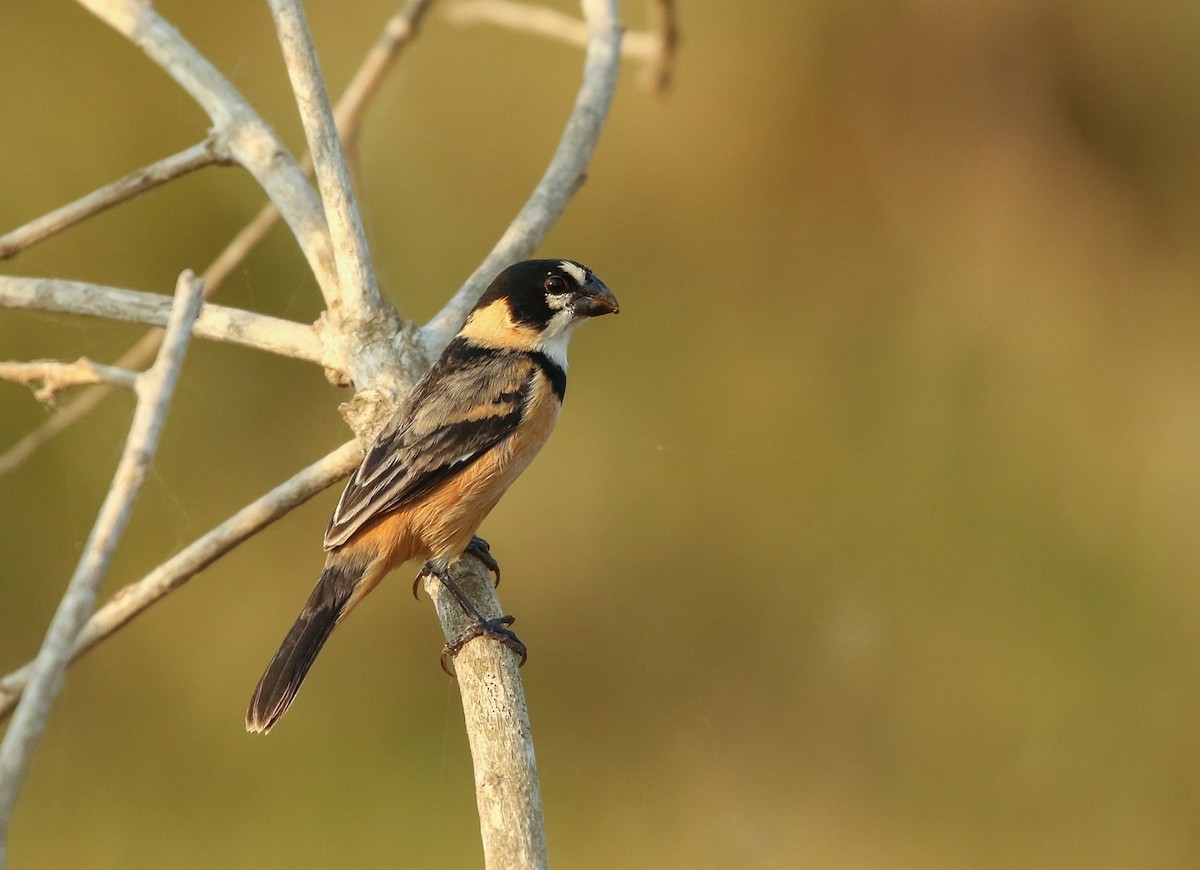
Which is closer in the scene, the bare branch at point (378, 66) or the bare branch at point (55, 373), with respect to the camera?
the bare branch at point (55, 373)

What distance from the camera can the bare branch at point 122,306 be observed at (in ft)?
9.51

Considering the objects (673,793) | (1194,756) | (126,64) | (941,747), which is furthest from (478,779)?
(126,64)

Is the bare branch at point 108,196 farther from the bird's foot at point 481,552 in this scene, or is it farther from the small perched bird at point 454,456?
the bird's foot at point 481,552

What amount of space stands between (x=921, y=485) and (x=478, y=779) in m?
3.56

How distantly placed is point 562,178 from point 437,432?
755 millimetres

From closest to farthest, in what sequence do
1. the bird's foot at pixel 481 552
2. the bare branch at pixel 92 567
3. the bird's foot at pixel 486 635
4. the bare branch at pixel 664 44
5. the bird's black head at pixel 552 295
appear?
the bare branch at pixel 92 567 → the bird's foot at pixel 486 635 → the bird's foot at pixel 481 552 → the bird's black head at pixel 552 295 → the bare branch at pixel 664 44

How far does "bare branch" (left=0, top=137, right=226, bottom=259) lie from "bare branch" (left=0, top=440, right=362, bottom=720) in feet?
2.90

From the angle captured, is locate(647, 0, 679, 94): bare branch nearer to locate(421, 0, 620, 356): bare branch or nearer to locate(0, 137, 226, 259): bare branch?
locate(421, 0, 620, 356): bare branch

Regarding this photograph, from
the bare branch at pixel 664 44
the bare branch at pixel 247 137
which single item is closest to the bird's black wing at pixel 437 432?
the bare branch at pixel 247 137

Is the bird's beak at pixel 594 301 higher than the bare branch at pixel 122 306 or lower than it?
higher

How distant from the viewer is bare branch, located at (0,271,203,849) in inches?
63.7

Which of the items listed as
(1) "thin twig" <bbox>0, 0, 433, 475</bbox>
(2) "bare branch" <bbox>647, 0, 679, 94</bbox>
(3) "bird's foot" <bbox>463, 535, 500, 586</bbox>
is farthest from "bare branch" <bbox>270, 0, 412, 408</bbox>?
(2) "bare branch" <bbox>647, 0, 679, 94</bbox>

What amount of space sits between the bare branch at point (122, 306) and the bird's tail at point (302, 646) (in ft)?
2.04

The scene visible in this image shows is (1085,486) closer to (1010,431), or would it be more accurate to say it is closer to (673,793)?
(1010,431)
